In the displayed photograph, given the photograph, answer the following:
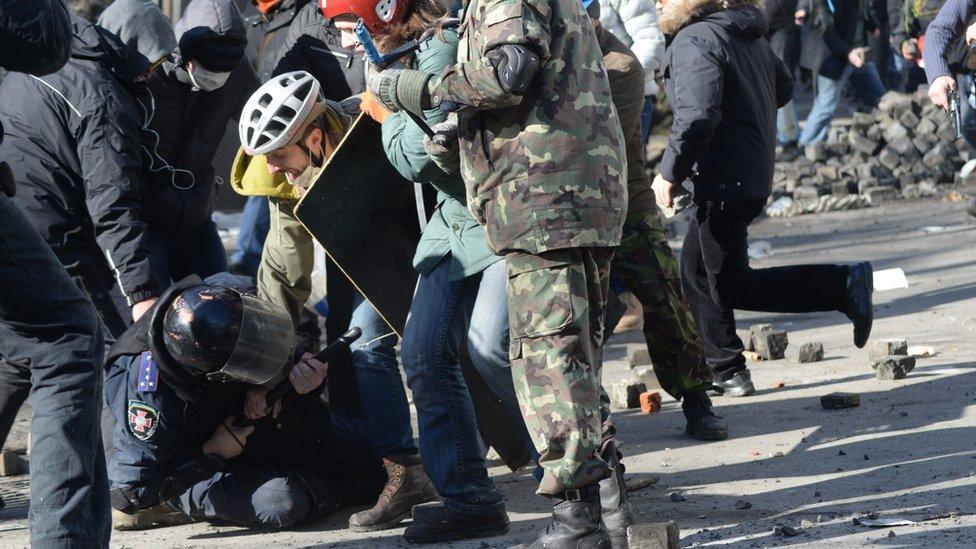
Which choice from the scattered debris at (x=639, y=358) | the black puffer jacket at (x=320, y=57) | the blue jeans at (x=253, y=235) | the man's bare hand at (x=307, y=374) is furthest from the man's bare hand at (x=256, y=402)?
the blue jeans at (x=253, y=235)

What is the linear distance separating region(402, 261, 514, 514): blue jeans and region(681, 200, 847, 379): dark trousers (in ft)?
6.23

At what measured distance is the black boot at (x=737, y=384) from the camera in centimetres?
643

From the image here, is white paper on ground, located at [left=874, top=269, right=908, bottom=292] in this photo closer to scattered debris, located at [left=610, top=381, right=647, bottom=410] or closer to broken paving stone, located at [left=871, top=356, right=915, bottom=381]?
broken paving stone, located at [left=871, top=356, right=915, bottom=381]

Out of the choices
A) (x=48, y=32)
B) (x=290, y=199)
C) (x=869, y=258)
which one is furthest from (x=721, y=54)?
(x=869, y=258)

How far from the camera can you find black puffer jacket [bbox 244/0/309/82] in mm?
7137

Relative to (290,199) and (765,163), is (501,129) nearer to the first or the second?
(290,199)

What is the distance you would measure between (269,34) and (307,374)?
313cm

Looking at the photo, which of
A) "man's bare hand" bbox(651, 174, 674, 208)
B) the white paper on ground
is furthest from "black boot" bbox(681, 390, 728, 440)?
the white paper on ground

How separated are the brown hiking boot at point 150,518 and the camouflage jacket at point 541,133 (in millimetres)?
1816

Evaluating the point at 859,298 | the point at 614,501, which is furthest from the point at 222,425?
the point at 859,298

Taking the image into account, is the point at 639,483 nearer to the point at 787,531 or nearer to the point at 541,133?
the point at 787,531

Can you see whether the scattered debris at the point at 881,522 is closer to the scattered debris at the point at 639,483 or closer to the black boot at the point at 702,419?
the scattered debris at the point at 639,483

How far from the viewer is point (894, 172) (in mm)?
13477

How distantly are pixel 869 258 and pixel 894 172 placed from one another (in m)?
3.81
